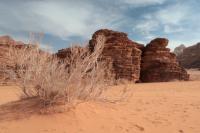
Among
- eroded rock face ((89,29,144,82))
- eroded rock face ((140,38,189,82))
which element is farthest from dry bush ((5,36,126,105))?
eroded rock face ((140,38,189,82))

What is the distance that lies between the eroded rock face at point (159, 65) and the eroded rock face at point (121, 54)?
1.92 metres

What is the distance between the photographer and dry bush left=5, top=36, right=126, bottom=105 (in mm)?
6039

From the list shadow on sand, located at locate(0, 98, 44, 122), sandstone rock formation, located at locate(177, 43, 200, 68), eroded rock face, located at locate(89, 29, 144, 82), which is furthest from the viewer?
sandstone rock formation, located at locate(177, 43, 200, 68)

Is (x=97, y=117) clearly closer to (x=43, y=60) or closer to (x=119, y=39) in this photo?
(x=43, y=60)

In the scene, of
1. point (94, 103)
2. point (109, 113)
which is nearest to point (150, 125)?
point (109, 113)

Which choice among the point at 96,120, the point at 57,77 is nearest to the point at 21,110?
the point at 57,77

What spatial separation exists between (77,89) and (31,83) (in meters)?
1.13

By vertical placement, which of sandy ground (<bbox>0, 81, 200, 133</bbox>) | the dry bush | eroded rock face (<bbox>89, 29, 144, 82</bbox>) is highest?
eroded rock face (<bbox>89, 29, 144, 82</bbox>)

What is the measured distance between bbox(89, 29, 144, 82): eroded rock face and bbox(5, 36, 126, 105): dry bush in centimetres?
1707

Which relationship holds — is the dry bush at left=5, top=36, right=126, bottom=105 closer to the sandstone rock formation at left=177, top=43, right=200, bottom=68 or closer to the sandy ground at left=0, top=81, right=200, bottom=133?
the sandy ground at left=0, top=81, right=200, bottom=133

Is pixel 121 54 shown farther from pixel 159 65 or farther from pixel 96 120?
pixel 96 120

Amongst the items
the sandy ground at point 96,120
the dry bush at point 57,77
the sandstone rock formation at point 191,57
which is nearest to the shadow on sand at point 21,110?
the sandy ground at point 96,120

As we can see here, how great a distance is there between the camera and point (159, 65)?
26.4m

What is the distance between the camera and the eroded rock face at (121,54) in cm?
2416
